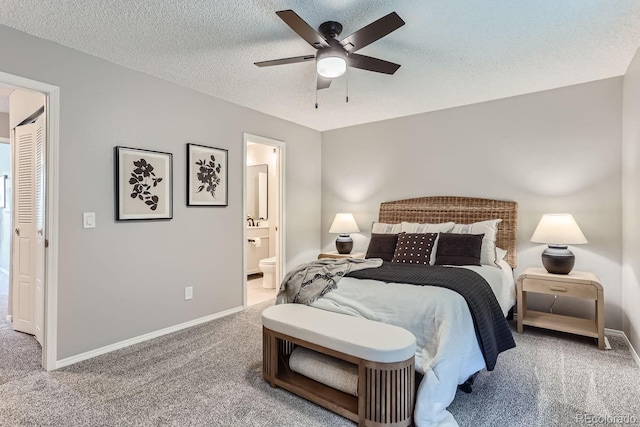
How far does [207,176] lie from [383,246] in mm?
2018

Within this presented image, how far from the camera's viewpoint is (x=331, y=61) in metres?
2.16

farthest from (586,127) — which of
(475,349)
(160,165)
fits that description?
(160,165)

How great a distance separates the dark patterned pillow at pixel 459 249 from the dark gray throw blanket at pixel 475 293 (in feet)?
1.54

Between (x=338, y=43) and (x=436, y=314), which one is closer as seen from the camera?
(x=436, y=314)

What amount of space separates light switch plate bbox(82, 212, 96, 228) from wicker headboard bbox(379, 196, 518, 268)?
3.21 metres

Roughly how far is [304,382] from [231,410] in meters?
0.46

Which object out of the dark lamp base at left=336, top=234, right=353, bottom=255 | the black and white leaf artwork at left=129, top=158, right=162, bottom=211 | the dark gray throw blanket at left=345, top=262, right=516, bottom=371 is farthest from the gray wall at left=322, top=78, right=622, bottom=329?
the black and white leaf artwork at left=129, top=158, right=162, bottom=211

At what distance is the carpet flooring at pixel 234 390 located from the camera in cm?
188

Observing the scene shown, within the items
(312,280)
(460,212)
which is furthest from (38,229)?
(460,212)

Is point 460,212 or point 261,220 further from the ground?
point 460,212

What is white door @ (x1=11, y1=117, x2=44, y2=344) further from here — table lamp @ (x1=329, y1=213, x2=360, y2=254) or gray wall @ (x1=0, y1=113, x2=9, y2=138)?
table lamp @ (x1=329, y1=213, x2=360, y2=254)

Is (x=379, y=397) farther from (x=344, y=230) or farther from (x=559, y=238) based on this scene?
(x=344, y=230)

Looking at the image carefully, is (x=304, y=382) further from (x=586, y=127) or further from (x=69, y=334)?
(x=586, y=127)

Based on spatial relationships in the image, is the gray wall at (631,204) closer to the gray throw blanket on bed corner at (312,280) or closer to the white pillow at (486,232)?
the white pillow at (486,232)
